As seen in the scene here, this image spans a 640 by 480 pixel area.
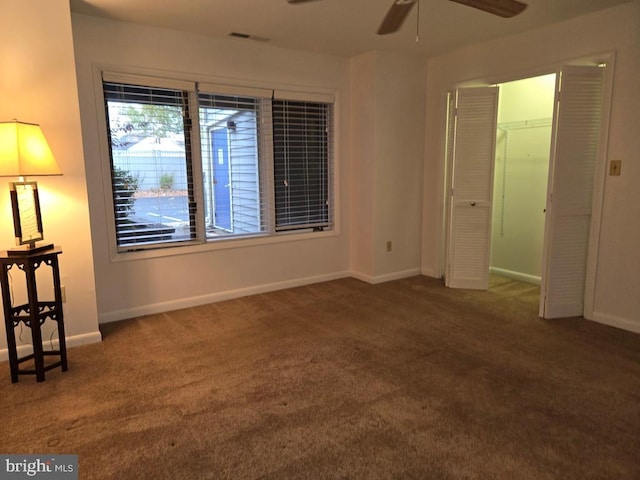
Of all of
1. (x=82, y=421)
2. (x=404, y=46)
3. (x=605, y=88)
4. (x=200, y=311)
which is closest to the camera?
(x=82, y=421)

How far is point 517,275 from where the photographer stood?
16.6 feet

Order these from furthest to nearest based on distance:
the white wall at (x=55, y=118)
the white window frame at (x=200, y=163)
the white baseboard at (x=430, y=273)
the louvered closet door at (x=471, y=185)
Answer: the white baseboard at (x=430, y=273) → the louvered closet door at (x=471, y=185) → the white window frame at (x=200, y=163) → the white wall at (x=55, y=118)

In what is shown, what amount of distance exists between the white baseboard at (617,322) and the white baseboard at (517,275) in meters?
1.04

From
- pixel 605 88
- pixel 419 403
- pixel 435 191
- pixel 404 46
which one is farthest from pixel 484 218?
pixel 419 403

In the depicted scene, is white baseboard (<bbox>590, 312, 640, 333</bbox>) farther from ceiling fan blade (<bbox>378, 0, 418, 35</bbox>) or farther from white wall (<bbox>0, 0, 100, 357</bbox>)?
white wall (<bbox>0, 0, 100, 357</bbox>)

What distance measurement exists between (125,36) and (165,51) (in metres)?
0.32

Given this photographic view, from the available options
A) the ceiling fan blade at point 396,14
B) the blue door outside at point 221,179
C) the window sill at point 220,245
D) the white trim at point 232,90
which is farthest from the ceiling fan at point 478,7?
the window sill at point 220,245

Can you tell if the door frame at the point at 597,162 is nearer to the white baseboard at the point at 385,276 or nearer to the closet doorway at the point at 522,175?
the closet doorway at the point at 522,175

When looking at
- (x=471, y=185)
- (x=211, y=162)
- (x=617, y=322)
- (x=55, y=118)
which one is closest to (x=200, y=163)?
(x=211, y=162)

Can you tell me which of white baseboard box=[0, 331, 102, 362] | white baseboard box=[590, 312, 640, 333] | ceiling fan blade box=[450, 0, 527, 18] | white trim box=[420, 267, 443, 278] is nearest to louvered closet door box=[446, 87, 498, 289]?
white trim box=[420, 267, 443, 278]

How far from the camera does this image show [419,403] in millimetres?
2484

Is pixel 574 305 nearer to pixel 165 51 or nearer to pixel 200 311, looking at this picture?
pixel 200 311

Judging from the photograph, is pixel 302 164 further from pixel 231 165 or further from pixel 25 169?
pixel 25 169

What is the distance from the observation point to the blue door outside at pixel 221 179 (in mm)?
4258
